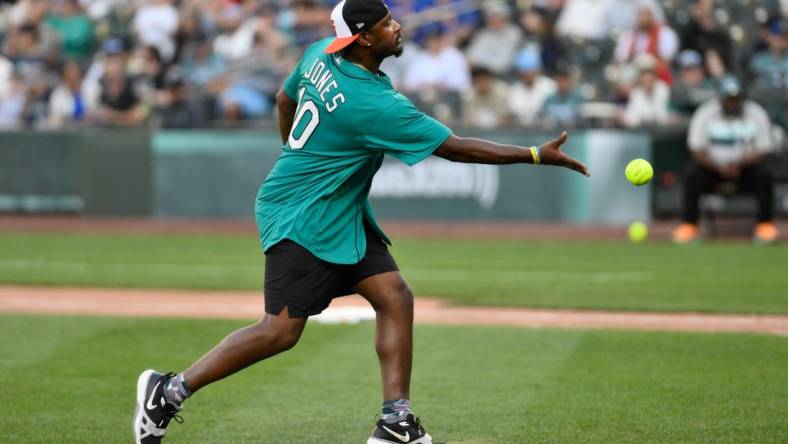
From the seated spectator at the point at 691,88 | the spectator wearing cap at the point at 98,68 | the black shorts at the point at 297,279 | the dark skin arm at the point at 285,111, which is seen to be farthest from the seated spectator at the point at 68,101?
the black shorts at the point at 297,279

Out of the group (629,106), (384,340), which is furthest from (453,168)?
(384,340)

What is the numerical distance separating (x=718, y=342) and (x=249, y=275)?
6079 mm

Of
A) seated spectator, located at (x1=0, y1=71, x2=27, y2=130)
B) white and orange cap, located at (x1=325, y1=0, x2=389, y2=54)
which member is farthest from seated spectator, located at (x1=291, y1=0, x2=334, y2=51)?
white and orange cap, located at (x1=325, y1=0, x2=389, y2=54)

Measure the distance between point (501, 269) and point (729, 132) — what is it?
174 inches

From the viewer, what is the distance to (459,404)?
23.0ft

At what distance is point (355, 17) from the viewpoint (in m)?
5.64

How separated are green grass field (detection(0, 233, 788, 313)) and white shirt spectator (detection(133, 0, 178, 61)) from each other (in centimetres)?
562

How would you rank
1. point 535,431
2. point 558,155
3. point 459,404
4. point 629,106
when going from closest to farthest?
point 558,155, point 535,431, point 459,404, point 629,106

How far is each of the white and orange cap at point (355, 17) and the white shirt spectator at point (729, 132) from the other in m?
11.3

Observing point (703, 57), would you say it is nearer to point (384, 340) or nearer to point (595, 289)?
point (595, 289)

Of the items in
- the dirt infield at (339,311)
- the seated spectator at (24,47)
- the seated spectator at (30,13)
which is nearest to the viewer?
the dirt infield at (339,311)

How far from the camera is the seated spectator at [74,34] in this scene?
23016 millimetres

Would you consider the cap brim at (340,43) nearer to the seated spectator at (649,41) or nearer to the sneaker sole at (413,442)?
the sneaker sole at (413,442)

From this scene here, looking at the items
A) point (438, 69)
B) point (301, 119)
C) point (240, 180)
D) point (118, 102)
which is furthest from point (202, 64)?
point (301, 119)
